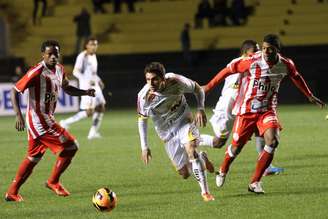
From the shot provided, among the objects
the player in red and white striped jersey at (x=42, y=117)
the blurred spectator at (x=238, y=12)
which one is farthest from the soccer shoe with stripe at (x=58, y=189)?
the blurred spectator at (x=238, y=12)

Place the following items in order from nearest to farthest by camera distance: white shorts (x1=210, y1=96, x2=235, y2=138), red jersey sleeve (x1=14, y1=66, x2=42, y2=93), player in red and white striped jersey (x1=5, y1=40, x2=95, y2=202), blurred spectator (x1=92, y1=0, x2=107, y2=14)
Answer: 1. red jersey sleeve (x1=14, y1=66, x2=42, y2=93)
2. player in red and white striped jersey (x1=5, y1=40, x2=95, y2=202)
3. white shorts (x1=210, y1=96, x2=235, y2=138)
4. blurred spectator (x1=92, y1=0, x2=107, y2=14)

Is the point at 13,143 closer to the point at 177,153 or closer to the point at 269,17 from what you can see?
the point at 177,153

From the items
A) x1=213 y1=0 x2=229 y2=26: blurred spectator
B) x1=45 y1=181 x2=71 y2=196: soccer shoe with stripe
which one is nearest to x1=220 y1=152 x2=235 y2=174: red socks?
x1=45 y1=181 x2=71 y2=196: soccer shoe with stripe

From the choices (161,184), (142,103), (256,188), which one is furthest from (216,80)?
(161,184)

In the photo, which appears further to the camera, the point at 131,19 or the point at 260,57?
the point at 131,19

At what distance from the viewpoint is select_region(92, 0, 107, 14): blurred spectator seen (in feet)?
112

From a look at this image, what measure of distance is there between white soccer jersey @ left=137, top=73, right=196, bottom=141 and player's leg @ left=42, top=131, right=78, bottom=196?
999 millimetres

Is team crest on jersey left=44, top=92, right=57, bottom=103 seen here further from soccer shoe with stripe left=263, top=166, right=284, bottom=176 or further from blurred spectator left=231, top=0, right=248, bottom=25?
blurred spectator left=231, top=0, right=248, bottom=25

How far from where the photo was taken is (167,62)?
103 ft

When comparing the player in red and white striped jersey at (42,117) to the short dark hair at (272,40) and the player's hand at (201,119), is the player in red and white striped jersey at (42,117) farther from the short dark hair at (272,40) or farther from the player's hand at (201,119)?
the short dark hair at (272,40)

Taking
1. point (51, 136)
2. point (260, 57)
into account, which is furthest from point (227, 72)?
point (51, 136)

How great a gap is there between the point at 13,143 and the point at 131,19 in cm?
1667

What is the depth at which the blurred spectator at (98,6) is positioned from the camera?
3406 centimetres

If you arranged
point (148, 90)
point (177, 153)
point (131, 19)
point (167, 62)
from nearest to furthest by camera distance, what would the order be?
point (148, 90) < point (177, 153) < point (167, 62) < point (131, 19)
